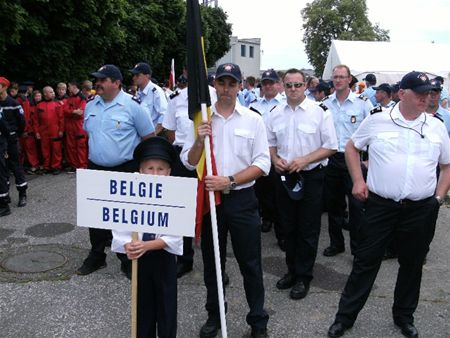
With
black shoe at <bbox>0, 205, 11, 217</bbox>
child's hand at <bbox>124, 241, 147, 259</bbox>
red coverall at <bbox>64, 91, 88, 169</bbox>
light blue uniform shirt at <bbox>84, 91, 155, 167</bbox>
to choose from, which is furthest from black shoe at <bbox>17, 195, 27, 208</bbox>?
child's hand at <bbox>124, 241, 147, 259</bbox>

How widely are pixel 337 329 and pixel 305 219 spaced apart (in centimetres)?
103

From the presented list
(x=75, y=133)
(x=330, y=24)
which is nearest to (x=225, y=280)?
(x=75, y=133)

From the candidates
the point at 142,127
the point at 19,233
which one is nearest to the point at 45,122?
the point at 19,233

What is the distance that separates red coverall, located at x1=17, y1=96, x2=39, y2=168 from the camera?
33.1 feet

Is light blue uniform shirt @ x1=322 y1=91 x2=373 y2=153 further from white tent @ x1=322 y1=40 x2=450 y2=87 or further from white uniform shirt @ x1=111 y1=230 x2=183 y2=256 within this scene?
white tent @ x1=322 y1=40 x2=450 y2=87

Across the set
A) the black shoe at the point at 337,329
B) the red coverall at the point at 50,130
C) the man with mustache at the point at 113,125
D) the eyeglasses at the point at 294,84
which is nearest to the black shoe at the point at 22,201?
the red coverall at the point at 50,130

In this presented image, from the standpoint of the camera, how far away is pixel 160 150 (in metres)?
2.97

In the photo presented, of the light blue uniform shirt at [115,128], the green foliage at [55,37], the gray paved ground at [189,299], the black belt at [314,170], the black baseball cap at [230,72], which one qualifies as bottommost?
the gray paved ground at [189,299]

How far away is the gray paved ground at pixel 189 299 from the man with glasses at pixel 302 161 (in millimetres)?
411

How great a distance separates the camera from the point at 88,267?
16.1 ft

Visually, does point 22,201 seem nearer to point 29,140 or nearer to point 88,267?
point 29,140

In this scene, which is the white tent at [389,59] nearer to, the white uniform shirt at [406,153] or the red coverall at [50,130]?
the red coverall at [50,130]

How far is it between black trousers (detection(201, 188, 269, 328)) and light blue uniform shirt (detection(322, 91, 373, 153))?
96.1 inches

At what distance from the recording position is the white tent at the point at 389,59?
2066 cm
